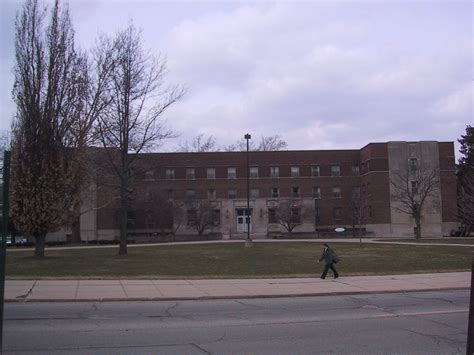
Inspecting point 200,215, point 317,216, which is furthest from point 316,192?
point 200,215

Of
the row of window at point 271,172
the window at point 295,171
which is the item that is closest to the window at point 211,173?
the row of window at point 271,172

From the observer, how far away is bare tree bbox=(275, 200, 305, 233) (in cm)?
7200

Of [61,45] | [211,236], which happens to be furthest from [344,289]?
[211,236]

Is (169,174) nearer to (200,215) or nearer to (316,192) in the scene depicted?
(200,215)

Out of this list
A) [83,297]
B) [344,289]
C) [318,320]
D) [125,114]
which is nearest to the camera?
[318,320]

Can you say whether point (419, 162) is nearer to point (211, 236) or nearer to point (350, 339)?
point (211, 236)

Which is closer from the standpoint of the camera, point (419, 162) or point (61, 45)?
point (61, 45)

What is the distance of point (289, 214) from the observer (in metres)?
72.1

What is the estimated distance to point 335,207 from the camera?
266 feet

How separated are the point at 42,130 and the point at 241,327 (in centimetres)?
2157

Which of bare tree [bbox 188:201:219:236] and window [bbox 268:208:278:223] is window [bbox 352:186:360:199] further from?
bare tree [bbox 188:201:219:236]

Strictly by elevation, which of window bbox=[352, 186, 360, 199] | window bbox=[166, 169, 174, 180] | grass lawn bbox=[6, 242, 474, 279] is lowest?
grass lawn bbox=[6, 242, 474, 279]

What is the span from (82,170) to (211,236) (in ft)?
135

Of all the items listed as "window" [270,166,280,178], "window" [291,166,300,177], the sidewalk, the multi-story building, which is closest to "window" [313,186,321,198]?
the multi-story building
